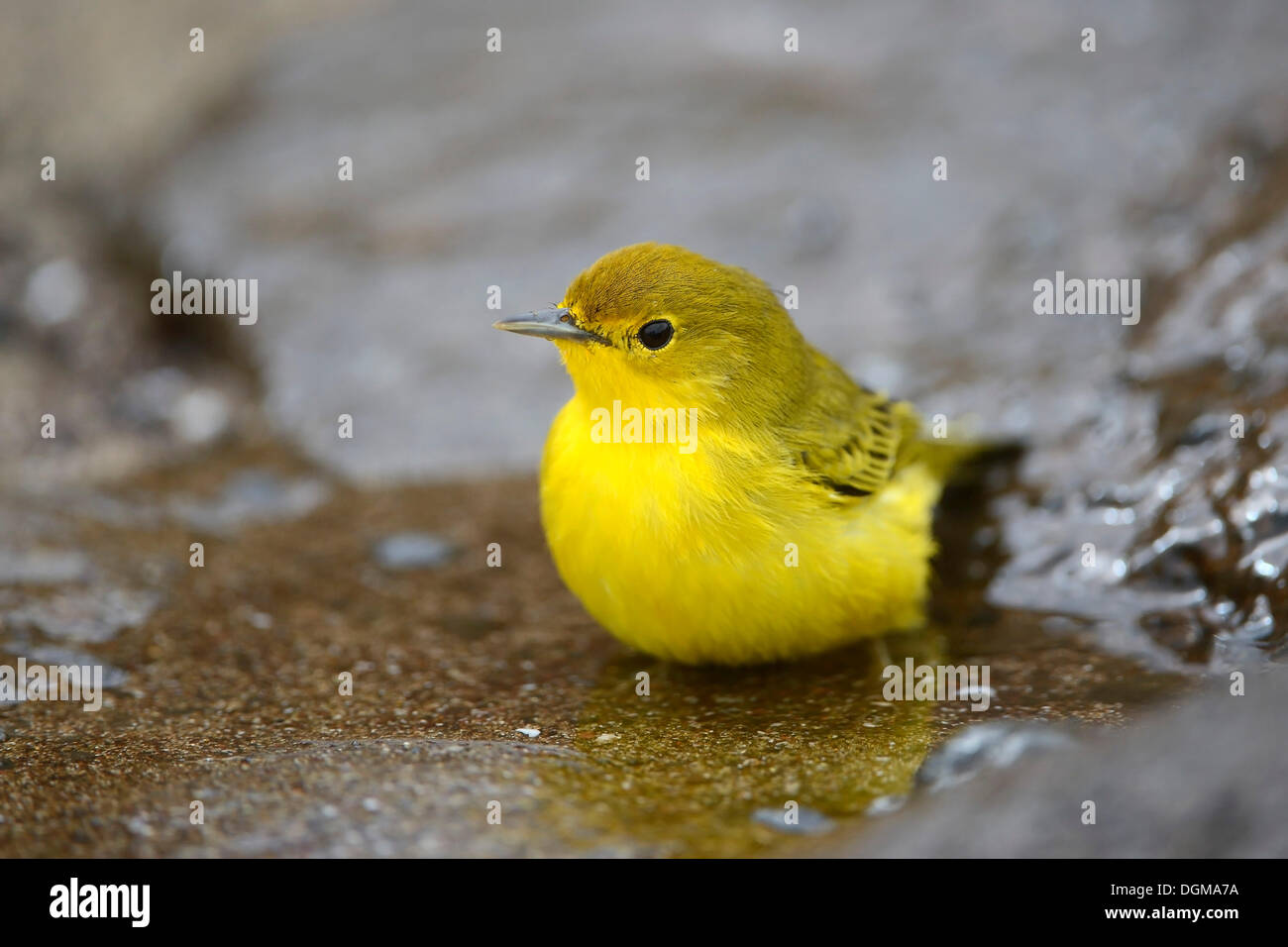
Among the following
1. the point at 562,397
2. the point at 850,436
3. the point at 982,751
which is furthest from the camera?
the point at 562,397

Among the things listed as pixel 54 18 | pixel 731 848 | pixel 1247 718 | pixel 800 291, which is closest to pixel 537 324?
pixel 731 848

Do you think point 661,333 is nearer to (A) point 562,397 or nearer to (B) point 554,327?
(B) point 554,327

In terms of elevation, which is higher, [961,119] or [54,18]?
[54,18]

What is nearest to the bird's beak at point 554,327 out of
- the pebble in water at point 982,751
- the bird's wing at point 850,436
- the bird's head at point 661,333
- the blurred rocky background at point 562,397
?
the bird's head at point 661,333

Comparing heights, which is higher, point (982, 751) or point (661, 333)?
point (661, 333)

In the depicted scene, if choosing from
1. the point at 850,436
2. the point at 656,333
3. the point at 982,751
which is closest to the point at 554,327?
the point at 656,333

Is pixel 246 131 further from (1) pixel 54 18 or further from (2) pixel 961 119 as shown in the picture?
(2) pixel 961 119

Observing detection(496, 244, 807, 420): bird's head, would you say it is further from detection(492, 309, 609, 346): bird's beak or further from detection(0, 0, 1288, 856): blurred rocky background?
detection(0, 0, 1288, 856): blurred rocky background
